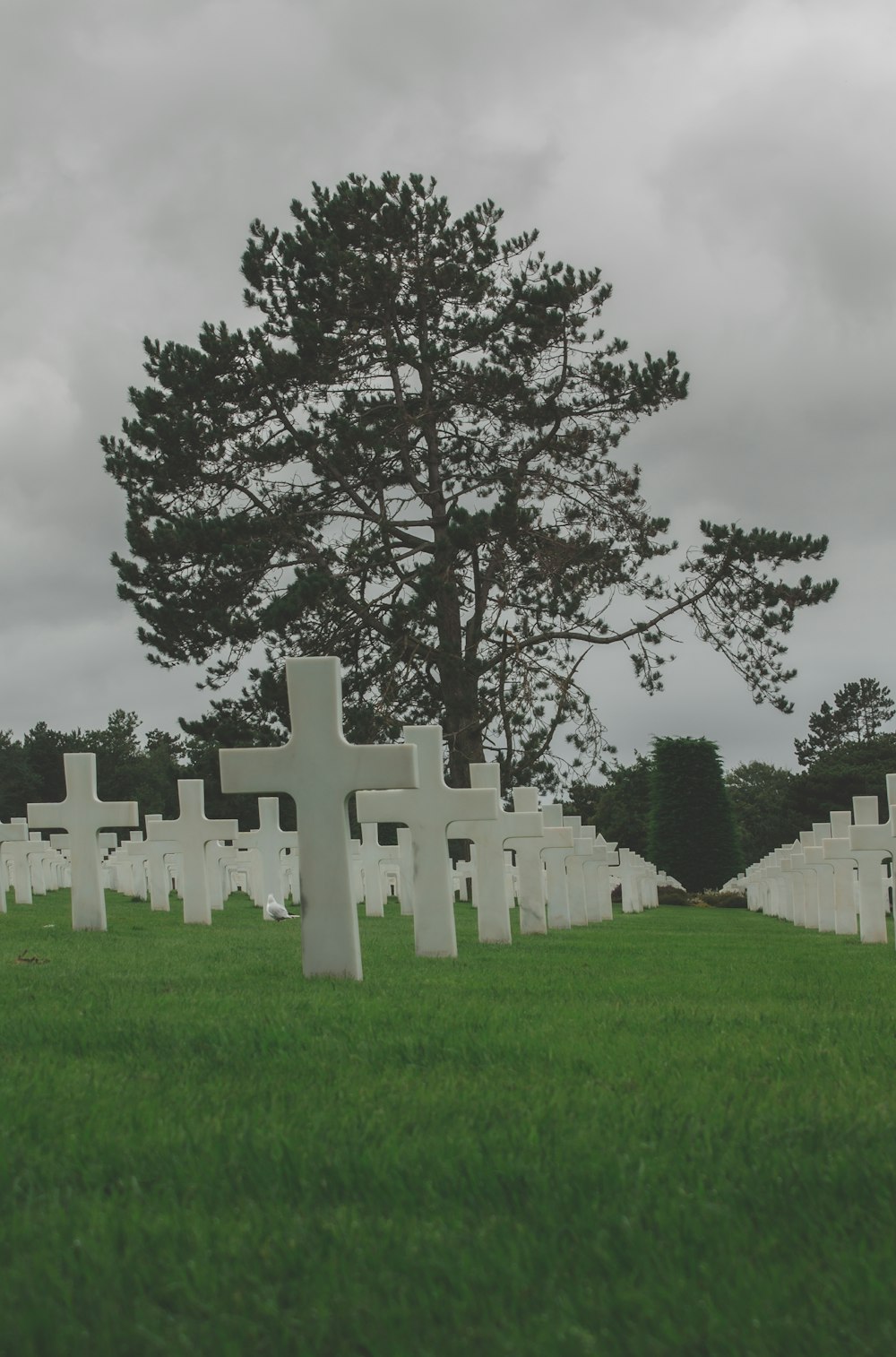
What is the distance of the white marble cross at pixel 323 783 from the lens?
793 centimetres

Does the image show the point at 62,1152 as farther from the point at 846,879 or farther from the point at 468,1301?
the point at 846,879

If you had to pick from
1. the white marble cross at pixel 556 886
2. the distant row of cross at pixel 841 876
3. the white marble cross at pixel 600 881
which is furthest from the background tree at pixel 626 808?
the white marble cross at pixel 556 886

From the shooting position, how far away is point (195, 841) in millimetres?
15164

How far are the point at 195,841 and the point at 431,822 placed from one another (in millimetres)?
5476

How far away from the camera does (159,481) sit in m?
31.4

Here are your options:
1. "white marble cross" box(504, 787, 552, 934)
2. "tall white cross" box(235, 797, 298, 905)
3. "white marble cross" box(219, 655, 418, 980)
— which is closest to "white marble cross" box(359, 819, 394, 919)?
"tall white cross" box(235, 797, 298, 905)

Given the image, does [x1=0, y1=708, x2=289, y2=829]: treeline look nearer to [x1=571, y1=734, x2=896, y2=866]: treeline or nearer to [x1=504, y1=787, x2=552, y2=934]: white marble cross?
[x1=571, y1=734, x2=896, y2=866]: treeline

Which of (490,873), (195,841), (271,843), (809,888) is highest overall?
(195,841)

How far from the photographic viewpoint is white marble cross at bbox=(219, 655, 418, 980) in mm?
7926

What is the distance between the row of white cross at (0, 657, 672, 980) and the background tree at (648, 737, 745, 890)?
3131 centimetres

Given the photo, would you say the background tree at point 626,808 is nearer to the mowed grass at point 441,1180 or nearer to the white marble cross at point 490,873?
the white marble cross at point 490,873

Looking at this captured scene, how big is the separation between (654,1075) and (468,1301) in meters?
2.01

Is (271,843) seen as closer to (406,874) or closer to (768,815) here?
(406,874)

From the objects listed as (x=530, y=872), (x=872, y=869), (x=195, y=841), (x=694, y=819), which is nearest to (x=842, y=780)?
(x=694, y=819)
